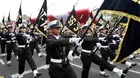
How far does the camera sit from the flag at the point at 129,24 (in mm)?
3938

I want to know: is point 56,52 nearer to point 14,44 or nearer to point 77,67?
point 77,67

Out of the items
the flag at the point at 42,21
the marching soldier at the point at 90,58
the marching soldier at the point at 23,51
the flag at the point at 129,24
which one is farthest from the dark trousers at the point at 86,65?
the flag at the point at 42,21

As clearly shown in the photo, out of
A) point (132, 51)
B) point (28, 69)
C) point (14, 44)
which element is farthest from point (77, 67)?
point (132, 51)

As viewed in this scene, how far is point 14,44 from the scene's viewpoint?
1207 centimetres

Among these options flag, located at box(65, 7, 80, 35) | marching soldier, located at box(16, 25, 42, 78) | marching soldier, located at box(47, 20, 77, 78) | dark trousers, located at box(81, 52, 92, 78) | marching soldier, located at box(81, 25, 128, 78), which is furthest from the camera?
flag, located at box(65, 7, 80, 35)

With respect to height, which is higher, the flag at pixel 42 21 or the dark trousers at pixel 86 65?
the flag at pixel 42 21

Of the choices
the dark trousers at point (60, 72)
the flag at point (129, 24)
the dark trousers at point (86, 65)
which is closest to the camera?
the flag at point (129, 24)

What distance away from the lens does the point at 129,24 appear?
4.11 metres

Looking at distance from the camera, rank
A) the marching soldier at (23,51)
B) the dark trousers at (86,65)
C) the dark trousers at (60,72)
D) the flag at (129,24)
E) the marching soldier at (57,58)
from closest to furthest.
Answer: the flag at (129,24) → the marching soldier at (57,58) → the dark trousers at (60,72) → the dark trousers at (86,65) → the marching soldier at (23,51)

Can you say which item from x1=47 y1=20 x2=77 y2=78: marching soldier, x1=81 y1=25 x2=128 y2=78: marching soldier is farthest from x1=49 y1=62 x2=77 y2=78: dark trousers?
x1=81 y1=25 x2=128 y2=78: marching soldier

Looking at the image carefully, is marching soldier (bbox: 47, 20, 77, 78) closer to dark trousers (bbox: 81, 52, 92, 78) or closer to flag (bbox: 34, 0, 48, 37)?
dark trousers (bbox: 81, 52, 92, 78)

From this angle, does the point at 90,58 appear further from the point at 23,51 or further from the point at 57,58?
the point at 23,51

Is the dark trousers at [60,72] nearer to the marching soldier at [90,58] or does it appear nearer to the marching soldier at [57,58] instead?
the marching soldier at [57,58]

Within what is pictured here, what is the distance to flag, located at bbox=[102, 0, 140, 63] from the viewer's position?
12.9ft
